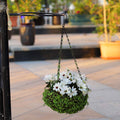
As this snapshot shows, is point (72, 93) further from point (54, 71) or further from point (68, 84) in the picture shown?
point (54, 71)

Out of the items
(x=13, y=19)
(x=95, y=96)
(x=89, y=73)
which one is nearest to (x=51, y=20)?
(x=13, y=19)

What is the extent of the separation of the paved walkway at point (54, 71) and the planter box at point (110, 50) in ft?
0.93

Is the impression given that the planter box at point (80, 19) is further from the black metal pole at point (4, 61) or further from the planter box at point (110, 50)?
the black metal pole at point (4, 61)

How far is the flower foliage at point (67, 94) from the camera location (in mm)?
3814

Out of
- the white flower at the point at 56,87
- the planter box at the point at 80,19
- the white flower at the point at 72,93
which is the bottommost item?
the white flower at the point at 72,93

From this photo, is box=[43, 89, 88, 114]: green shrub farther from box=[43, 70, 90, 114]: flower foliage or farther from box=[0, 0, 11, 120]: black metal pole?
box=[0, 0, 11, 120]: black metal pole

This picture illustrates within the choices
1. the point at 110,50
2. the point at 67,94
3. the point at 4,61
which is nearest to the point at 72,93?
the point at 67,94

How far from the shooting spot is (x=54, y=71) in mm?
8852

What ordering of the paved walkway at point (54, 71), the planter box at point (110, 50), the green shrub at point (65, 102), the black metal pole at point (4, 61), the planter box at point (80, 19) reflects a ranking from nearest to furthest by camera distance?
the black metal pole at point (4, 61)
the green shrub at point (65, 102)
the paved walkway at point (54, 71)
the planter box at point (110, 50)
the planter box at point (80, 19)

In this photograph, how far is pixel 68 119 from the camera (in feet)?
16.1

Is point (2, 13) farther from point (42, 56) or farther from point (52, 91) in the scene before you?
point (42, 56)

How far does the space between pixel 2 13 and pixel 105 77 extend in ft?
15.7

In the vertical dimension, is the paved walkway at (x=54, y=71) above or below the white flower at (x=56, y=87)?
below

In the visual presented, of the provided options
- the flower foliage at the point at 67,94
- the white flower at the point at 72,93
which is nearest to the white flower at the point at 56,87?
the flower foliage at the point at 67,94
